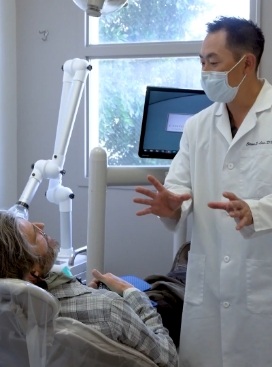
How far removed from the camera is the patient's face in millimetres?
1421

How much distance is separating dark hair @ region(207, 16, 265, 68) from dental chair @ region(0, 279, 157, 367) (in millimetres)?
900

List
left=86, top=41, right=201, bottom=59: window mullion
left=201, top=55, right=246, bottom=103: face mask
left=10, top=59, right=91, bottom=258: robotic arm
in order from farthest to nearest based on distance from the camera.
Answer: left=86, top=41, right=201, bottom=59: window mullion
left=10, top=59, right=91, bottom=258: robotic arm
left=201, top=55, right=246, bottom=103: face mask

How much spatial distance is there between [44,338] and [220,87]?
0.87m

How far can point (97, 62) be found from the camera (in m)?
3.66

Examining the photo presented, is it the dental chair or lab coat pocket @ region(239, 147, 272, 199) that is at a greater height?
lab coat pocket @ region(239, 147, 272, 199)

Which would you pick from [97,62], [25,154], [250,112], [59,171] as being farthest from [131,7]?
[250,112]

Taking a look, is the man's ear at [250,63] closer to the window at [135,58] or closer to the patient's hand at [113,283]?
the patient's hand at [113,283]

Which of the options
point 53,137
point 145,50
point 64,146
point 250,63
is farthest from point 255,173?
point 53,137

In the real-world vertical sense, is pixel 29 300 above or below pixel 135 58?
below

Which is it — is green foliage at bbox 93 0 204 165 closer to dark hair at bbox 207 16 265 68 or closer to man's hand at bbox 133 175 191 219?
dark hair at bbox 207 16 265 68

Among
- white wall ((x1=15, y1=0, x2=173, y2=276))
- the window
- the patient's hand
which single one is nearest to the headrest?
the patient's hand

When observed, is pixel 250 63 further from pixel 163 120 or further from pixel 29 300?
pixel 29 300

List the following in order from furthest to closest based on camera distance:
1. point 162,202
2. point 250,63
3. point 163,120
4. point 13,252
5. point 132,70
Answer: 1. point 132,70
2. point 163,120
3. point 250,63
4. point 162,202
5. point 13,252

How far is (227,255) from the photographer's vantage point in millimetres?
1619
